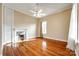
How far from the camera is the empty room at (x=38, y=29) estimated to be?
1741 mm

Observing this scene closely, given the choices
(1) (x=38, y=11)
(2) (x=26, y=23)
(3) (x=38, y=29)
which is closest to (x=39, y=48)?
(3) (x=38, y=29)

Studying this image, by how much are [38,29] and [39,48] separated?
1.49 ft

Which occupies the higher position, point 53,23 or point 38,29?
point 53,23

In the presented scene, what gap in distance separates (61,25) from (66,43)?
435 mm

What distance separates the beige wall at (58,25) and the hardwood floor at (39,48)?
0.46ft

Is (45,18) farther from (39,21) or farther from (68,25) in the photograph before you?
(68,25)

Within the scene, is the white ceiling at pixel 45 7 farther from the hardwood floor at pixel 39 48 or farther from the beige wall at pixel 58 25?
the hardwood floor at pixel 39 48

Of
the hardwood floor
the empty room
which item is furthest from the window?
the hardwood floor

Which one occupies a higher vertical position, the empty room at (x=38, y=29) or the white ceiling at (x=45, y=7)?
the white ceiling at (x=45, y=7)

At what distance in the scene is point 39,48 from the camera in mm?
2057

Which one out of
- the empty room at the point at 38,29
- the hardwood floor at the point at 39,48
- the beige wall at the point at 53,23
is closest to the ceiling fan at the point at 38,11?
the empty room at the point at 38,29

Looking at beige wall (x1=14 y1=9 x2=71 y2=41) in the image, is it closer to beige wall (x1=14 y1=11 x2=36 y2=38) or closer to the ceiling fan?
beige wall (x1=14 y1=11 x2=36 y2=38)

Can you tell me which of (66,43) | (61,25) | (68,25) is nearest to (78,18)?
(68,25)

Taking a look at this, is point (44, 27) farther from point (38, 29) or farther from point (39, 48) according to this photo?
point (39, 48)
